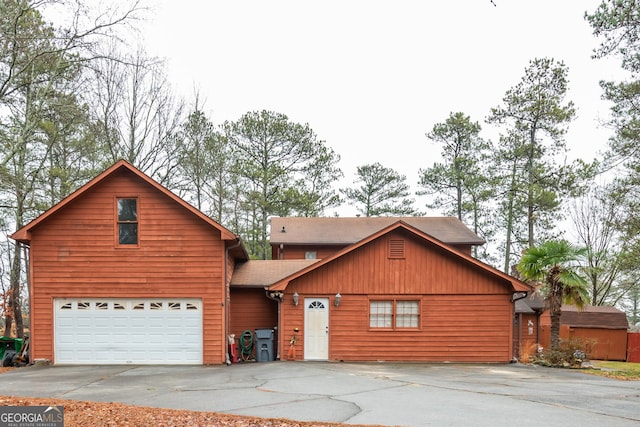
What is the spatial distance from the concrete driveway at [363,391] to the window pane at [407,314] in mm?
1701

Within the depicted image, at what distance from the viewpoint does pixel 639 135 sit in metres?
18.1

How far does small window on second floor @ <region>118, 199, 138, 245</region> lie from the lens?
626 inches

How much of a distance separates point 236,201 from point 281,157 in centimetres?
396

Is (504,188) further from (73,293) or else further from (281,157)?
(73,293)

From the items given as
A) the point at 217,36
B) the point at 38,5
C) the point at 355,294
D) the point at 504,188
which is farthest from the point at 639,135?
the point at 38,5

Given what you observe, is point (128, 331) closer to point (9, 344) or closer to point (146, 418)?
point (9, 344)

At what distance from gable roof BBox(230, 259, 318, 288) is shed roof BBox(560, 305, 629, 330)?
17.5 meters

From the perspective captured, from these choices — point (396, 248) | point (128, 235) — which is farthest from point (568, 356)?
point (128, 235)

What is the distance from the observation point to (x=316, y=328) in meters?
16.6

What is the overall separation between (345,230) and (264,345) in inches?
472

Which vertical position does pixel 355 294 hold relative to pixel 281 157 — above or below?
below

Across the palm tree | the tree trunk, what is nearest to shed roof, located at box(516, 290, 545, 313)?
the tree trunk

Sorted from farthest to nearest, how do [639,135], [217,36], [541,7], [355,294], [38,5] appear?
[639,135]
[355,294]
[38,5]
[217,36]
[541,7]

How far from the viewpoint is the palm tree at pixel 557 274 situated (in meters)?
16.5
